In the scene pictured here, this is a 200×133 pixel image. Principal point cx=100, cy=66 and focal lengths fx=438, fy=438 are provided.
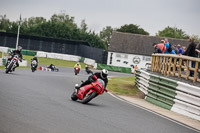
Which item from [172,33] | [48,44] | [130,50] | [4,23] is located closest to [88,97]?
[48,44]

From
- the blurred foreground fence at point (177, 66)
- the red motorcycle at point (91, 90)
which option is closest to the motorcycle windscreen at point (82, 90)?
the red motorcycle at point (91, 90)

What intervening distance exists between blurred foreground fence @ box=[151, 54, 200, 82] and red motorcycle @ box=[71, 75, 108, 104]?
3.73 m

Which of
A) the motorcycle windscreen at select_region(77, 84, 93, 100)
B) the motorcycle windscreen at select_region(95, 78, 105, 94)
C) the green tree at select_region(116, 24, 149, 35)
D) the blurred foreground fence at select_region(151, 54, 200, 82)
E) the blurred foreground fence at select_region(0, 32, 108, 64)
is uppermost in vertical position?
the green tree at select_region(116, 24, 149, 35)

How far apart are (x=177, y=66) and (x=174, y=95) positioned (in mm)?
1969

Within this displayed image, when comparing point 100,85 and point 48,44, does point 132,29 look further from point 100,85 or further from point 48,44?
point 100,85

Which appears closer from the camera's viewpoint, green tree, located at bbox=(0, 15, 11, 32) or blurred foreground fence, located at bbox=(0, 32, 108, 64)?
blurred foreground fence, located at bbox=(0, 32, 108, 64)

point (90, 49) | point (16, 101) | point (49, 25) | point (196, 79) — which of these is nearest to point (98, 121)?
point (16, 101)

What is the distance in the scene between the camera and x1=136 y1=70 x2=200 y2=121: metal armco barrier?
13.6 meters

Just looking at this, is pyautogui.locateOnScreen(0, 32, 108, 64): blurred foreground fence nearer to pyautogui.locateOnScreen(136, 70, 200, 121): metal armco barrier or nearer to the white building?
the white building

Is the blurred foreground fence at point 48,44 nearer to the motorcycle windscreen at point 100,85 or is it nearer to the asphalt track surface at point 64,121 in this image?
the motorcycle windscreen at point 100,85

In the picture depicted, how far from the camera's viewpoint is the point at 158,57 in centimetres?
2059

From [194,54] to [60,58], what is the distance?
5645 cm

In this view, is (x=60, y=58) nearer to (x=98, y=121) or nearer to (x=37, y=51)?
(x=37, y=51)

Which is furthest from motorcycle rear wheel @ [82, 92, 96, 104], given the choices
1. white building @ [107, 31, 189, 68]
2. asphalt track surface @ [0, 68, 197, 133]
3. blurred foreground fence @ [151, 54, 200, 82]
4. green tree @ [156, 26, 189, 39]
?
green tree @ [156, 26, 189, 39]
